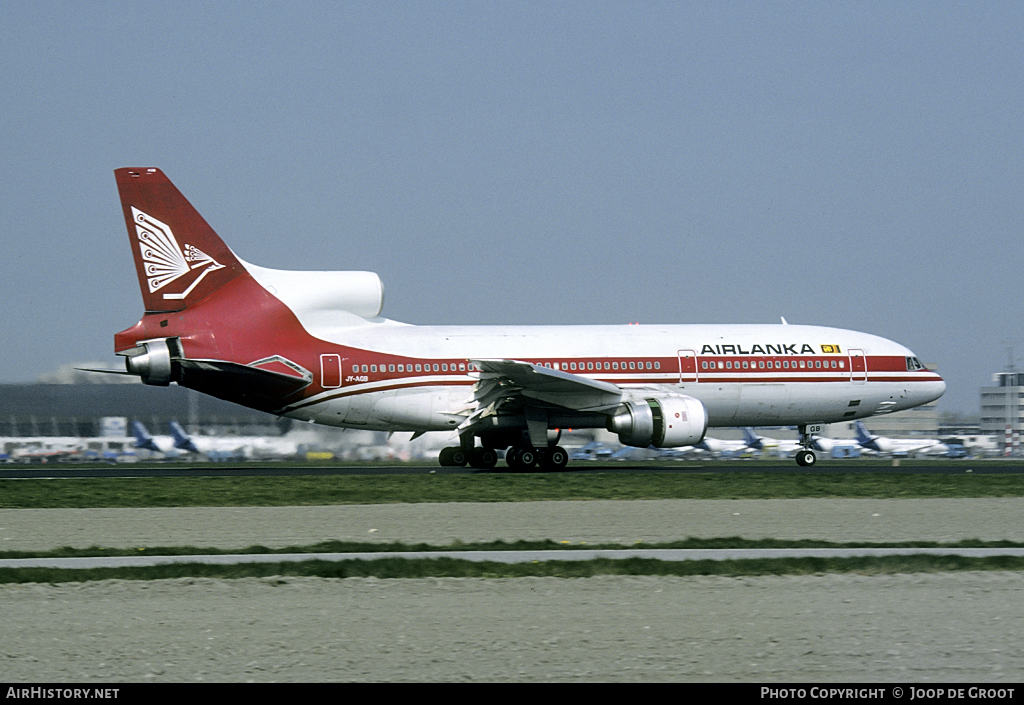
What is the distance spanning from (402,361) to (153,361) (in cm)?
678

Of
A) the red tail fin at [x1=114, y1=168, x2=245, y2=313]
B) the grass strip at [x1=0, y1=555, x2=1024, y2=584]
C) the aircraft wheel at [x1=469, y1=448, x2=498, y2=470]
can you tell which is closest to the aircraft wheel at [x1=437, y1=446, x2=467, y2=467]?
the aircraft wheel at [x1=469, y1=448, x2=498, y2=470]

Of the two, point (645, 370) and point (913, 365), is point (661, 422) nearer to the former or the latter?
point (645, 370)

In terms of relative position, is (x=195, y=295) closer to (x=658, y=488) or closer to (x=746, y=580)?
(x=658, y=488)

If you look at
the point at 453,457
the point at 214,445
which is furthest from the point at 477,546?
the point at 214,445

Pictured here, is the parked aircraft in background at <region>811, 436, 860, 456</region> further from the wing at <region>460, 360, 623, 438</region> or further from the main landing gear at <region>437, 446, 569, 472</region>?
the wing at <region>460, 360, 623, 438</region>

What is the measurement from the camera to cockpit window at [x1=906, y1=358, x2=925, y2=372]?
3550cm

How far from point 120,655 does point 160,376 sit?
21947 mm

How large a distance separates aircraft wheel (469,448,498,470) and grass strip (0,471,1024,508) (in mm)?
3063

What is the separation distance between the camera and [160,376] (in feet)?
98.1

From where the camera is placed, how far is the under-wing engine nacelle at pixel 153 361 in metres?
29.7

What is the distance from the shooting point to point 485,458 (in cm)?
3278

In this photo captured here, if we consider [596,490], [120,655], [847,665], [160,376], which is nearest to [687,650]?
[847,665]

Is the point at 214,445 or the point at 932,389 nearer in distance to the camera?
the point at 932,389

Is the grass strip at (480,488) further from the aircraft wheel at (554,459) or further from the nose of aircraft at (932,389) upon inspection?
the nose of aircraft at (932,389)
